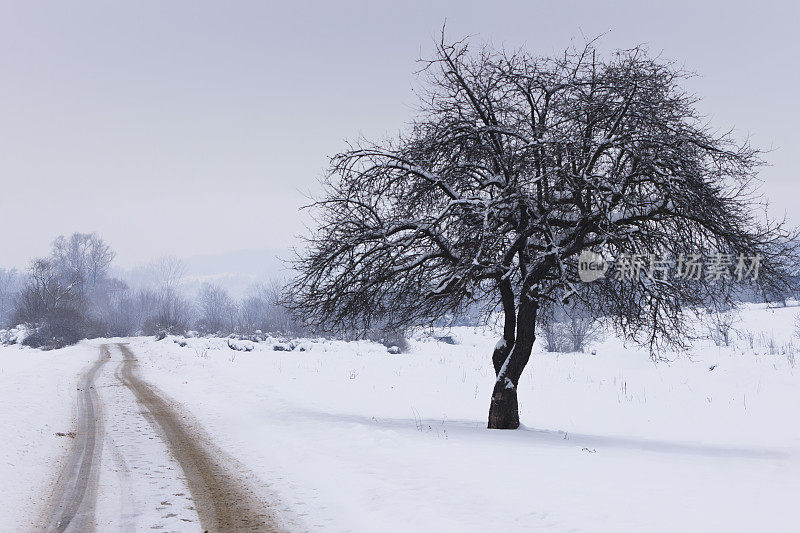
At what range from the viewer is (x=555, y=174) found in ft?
31.8

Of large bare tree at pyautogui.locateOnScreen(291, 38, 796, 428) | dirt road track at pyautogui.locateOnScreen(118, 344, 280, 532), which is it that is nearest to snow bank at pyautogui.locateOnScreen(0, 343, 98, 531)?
dirt road track at pyautogui.locateOnScreen(118, 344, 280, 532)

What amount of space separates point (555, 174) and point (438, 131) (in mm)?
2520

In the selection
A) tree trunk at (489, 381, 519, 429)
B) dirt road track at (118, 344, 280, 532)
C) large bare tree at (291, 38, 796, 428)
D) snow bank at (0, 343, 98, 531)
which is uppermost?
large bare tree at (291, 38, 796, 428)

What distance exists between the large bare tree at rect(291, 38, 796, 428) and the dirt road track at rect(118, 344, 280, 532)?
11.1ft

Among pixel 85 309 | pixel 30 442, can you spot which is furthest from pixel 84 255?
pixel 30 442

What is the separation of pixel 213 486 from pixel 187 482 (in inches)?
15.5

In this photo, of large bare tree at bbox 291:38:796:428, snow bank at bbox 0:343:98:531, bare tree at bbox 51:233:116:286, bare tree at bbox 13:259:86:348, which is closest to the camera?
snow bank at bbox 0:343:98:531

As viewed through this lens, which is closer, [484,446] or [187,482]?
[187,482]

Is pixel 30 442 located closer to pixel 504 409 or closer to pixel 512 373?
pixel 504 409

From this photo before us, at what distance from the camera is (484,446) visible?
28.9 feet

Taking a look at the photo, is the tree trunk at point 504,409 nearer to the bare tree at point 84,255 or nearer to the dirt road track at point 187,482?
the dirt road track at point 187,482

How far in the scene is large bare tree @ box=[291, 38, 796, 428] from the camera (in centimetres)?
Answer: 956

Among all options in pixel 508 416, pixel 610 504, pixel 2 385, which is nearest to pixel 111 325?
pixel 2 385

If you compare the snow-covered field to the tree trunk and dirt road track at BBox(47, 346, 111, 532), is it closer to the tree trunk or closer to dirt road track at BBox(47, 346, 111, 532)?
dirt road track at BBox(47, 346, 111, 532)
